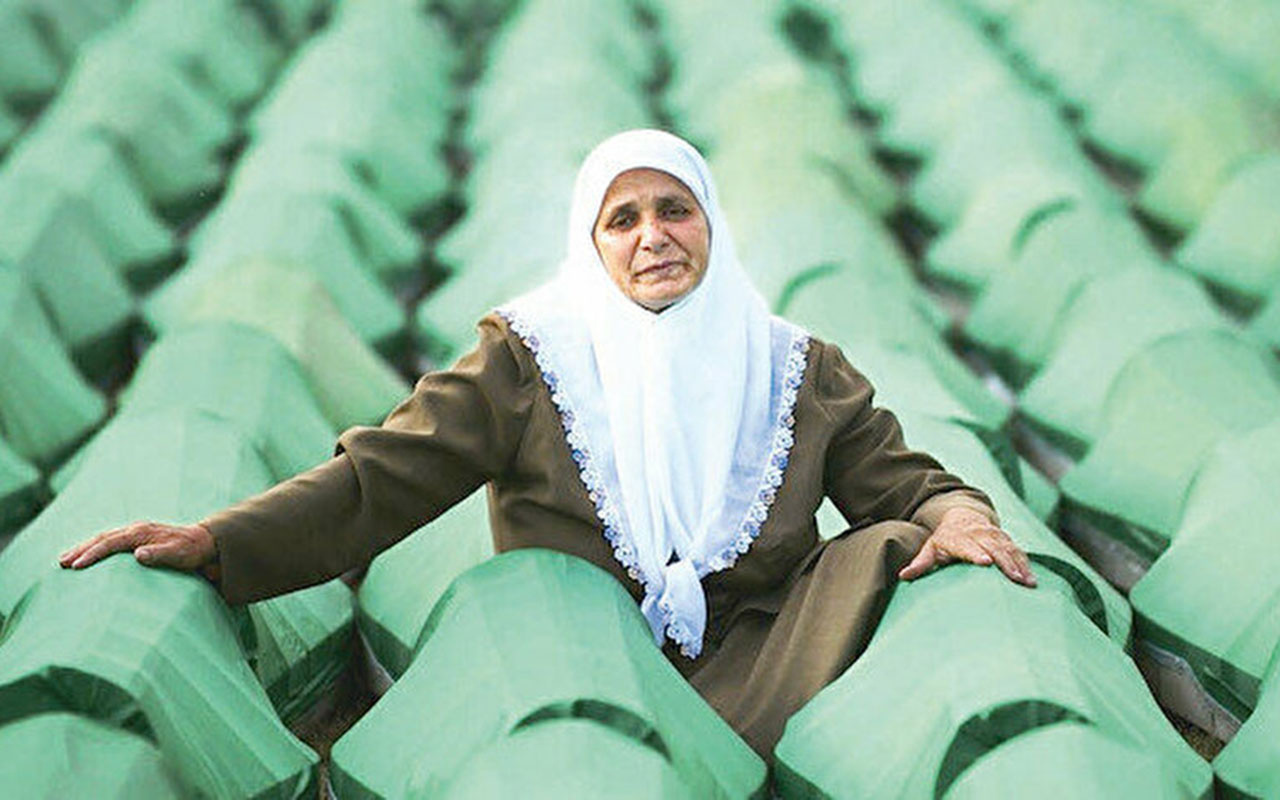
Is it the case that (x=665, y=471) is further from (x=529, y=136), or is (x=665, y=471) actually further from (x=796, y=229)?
(x=529, y=136)

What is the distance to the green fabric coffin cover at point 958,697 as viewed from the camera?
1.32m

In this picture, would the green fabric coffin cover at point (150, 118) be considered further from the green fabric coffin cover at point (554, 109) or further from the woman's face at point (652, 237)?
the woman's face at point (652, 237)

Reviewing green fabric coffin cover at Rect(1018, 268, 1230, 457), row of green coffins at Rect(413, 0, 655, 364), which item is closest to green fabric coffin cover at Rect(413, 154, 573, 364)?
row of green coffins at Rect(413, 0, 655, 364)

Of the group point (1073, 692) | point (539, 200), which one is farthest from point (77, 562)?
point (539, 200)

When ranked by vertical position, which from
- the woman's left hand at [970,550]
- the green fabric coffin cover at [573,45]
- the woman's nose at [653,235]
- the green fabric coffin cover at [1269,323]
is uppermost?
the green fabric coffin cover at [573,45]

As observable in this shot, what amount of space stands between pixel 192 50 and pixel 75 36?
49cm

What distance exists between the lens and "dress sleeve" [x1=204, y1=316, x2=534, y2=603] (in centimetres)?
152

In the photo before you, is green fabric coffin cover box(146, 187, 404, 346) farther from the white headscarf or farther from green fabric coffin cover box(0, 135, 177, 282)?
the white headscarf

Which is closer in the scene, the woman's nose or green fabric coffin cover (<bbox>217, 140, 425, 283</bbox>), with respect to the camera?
the woman's nose

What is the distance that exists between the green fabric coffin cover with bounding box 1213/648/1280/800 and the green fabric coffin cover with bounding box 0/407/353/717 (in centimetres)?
84

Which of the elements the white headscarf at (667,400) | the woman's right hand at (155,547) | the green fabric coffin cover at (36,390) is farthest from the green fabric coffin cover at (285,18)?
the woman's right hand at (155,547)

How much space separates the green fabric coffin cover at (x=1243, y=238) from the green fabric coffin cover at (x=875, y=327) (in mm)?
585

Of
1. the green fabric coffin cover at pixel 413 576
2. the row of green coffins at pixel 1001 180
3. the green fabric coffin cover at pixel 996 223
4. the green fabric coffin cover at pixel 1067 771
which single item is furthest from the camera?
the green fabric coffin cover at pixel 996 223

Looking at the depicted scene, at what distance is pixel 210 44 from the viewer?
14.8 feet
